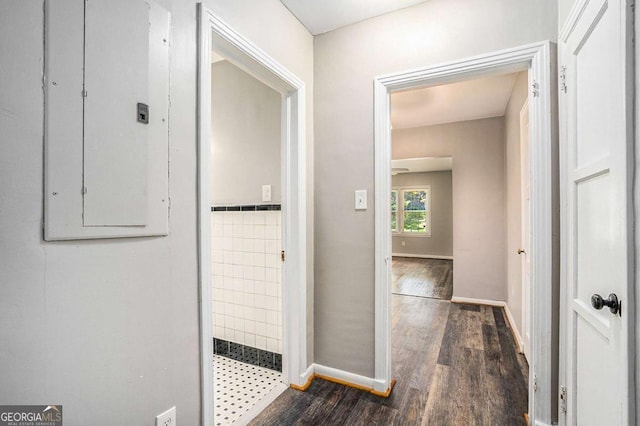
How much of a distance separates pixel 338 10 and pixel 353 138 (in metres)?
0.84

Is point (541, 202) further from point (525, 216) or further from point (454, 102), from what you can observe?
point (454, 102)

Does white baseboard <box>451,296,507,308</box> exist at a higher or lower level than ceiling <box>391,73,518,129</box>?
lower

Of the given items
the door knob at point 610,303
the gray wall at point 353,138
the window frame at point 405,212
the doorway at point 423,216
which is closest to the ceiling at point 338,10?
the gray wall at point 353,138

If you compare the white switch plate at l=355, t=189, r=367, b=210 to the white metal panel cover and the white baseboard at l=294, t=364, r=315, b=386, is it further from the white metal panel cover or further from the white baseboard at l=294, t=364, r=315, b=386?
the white metal panel cover

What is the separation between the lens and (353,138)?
212 centimetres

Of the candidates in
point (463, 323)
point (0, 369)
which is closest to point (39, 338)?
point (0, 369)

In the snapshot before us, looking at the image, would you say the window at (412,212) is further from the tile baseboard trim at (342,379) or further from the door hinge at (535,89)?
the door hinge at (535,89)

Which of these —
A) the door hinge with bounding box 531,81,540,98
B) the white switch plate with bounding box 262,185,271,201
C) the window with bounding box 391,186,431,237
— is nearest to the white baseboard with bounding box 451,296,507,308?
the door hinge with bounding box 531,81,540,98

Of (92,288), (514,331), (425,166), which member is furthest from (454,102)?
(425,166)

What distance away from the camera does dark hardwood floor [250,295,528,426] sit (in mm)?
1770

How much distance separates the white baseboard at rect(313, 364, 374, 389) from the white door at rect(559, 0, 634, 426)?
105 centimetres

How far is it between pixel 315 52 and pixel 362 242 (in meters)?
1.48

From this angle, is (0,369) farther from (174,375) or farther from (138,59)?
(138,59)

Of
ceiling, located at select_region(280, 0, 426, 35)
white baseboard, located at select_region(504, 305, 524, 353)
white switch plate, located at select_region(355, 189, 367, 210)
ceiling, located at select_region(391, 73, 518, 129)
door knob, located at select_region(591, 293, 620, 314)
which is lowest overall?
white baseboard, located at select_region(504, 305, 524, 353)
